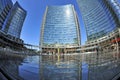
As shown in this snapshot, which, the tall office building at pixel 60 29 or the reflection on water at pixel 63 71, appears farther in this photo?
the tall office building at pixel 60 29

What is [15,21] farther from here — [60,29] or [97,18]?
[97,18]

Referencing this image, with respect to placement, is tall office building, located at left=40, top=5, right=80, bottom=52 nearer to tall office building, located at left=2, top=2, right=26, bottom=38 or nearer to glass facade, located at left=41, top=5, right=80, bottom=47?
glass facade, located at left=41, top=5, right=80, bottom=47

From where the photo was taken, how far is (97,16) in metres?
1.92

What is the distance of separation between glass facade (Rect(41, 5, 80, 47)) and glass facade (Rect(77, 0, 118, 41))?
0.52ft

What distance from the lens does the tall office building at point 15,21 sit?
170cm

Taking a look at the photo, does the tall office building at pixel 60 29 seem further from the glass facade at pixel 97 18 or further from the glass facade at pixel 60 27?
the glass facade at pixel 97 18

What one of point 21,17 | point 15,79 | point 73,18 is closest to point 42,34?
point 21,17

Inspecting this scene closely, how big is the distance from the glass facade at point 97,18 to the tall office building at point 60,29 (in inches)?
6.4

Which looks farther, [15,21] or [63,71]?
[15,21]

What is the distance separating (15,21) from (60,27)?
568 mm

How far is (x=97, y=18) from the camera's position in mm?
1943

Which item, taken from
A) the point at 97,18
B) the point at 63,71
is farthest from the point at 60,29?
the point at 63,71

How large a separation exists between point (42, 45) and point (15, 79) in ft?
2.29

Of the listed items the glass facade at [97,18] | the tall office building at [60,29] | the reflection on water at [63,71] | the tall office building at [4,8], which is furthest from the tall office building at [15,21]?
the glass facade at [97,18]
